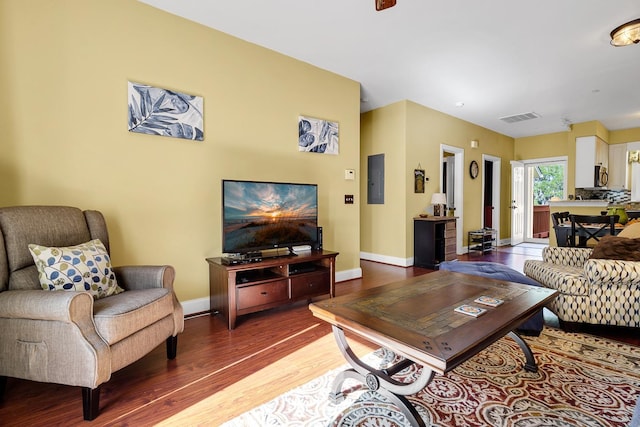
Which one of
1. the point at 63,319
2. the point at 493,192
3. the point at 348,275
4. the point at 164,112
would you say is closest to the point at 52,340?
the point at 63,319

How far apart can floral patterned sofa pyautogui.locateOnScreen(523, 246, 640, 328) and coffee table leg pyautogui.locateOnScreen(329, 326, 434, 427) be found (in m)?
1.71

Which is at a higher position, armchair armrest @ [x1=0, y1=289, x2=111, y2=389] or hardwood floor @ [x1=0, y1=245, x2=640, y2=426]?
armchair armrest @ [x1=0, y1=289, x2=111, y2=389]

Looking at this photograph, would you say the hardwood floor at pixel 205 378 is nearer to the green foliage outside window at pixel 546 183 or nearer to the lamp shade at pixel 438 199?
the lamp shade at pixel 438 199

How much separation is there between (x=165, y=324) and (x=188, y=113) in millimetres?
1897

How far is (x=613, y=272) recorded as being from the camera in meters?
2.27

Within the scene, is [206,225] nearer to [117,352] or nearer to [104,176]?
[104,176]

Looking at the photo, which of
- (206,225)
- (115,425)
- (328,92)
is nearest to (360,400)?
(115,425)

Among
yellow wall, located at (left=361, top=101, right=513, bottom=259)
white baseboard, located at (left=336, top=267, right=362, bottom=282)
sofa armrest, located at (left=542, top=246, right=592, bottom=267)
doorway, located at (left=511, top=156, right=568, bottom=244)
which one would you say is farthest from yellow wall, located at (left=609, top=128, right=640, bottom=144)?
white baseboard, located at (left=336, top=267, right=362, bottom=282)

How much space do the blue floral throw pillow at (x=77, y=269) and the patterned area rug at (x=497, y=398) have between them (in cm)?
118

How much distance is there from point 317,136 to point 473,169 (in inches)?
170

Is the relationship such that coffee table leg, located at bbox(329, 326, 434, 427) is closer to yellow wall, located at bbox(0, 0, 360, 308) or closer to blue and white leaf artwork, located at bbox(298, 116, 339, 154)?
yellow wall, located at bbox(0, 0, 360, 308)

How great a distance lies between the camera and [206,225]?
3.05 m

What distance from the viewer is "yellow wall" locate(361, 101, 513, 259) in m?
5.18

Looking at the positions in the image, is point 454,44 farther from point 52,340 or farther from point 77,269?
point 52,340
